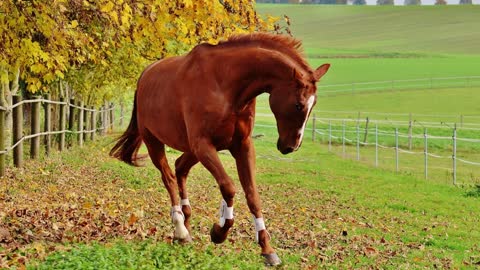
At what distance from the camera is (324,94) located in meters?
84.1

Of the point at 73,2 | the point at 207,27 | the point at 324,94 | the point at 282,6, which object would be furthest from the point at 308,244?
the point at 282,6

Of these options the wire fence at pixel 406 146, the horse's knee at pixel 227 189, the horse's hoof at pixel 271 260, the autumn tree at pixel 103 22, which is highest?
the autumn tree at pixel 103 22

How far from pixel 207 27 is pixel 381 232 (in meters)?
4.38

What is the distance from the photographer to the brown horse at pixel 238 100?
7.02 m

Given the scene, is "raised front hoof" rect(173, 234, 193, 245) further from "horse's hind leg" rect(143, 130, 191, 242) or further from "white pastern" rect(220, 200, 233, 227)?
"white pastern" rect(220, 200, 233, 227)

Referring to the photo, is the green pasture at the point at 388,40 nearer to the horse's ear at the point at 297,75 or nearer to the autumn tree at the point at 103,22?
the autumn tree at the point at 103,22

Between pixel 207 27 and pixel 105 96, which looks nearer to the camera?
pixel 207 27

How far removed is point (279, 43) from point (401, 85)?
80645 mm

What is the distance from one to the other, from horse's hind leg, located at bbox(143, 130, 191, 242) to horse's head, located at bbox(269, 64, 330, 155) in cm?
200

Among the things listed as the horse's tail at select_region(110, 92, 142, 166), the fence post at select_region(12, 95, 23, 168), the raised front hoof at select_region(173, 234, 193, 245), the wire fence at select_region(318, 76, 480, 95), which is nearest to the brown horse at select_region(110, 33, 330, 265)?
the raised front hoof at select_region(173, 234, 193, 245)

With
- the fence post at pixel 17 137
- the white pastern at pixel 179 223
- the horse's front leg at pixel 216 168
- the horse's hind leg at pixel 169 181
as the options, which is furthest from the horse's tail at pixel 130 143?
the fence post at pixel 17 137

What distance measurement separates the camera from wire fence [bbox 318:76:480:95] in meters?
84.1

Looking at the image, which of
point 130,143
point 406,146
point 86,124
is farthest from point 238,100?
point 406,146

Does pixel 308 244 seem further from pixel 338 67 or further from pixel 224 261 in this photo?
pixel 338 67
